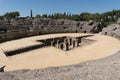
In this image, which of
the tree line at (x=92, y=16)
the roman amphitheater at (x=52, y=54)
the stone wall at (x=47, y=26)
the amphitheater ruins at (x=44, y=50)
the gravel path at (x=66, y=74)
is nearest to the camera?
the gravel path at (x=66, y=74)

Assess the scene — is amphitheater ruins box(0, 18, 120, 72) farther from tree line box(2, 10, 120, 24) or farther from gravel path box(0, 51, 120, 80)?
tree line box(2, 10, 120, 24)

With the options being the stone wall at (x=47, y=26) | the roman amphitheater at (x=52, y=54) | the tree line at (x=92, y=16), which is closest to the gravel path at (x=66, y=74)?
the roman amphitheater at (x=52, y=54)

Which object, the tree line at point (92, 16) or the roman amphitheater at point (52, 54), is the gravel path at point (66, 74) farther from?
the tree line at point (92, 16)

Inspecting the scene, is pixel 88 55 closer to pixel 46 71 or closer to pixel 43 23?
pixel 46 71

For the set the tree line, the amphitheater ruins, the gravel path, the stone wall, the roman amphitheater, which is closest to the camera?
the gravel path

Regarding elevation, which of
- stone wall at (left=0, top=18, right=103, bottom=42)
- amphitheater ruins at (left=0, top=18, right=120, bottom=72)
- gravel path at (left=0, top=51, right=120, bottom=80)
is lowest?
amphitheater ruins at (left=0, top=18, right=120, bottom=72)

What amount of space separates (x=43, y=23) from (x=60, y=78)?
112 feet

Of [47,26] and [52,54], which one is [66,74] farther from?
[47,26]

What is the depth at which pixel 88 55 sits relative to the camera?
58.5ft

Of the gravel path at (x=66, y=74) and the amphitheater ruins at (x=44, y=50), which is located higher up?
the gravel path at (x=66, y=74)

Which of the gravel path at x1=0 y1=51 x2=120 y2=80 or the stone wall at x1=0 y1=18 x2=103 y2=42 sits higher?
the gravel path at x1=0 y1=51 x2=120 y2=80

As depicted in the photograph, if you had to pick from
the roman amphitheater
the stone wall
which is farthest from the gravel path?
the stone wall

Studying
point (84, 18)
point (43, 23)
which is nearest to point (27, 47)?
point (43, 23)

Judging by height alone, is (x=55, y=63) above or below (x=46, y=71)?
below
